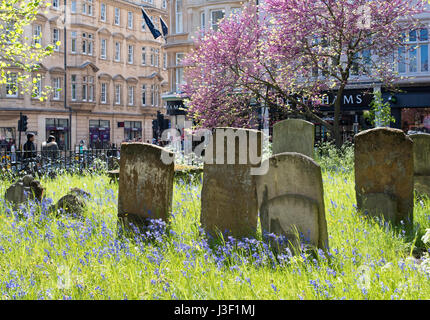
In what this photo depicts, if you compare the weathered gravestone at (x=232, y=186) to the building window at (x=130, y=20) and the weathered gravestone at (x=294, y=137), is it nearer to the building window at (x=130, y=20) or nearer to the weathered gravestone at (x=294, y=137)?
the weathered gravestone at (x=294, y=137)

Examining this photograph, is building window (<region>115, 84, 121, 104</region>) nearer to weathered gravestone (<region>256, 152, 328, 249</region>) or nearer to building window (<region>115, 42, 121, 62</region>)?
building window (<region>115, 42, 121, 62</region>)

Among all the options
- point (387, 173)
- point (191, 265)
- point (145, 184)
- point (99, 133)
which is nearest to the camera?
point (191, 265)

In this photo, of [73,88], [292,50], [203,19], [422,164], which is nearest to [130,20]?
[73,88]

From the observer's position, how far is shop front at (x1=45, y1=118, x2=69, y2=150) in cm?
4488

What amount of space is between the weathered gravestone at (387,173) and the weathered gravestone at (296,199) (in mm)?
1996

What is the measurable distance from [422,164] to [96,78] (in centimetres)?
4422

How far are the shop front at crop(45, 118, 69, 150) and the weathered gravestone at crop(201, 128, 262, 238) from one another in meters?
39.9

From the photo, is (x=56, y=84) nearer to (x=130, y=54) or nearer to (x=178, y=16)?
(x=130, y=54)

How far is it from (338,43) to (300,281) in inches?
575

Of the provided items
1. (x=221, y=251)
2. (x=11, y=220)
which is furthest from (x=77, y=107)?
(x=221, y=251)

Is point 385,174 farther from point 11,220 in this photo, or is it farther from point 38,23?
point 38,23

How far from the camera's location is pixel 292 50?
17875mm

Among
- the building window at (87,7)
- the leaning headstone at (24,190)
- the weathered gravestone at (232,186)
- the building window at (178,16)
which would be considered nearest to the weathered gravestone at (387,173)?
the weathered gravestone at (232,186)

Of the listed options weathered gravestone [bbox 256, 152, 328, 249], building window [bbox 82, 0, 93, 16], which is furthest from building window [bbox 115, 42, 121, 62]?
weathered gravestone [bbox 256, 152, 328, 249]
